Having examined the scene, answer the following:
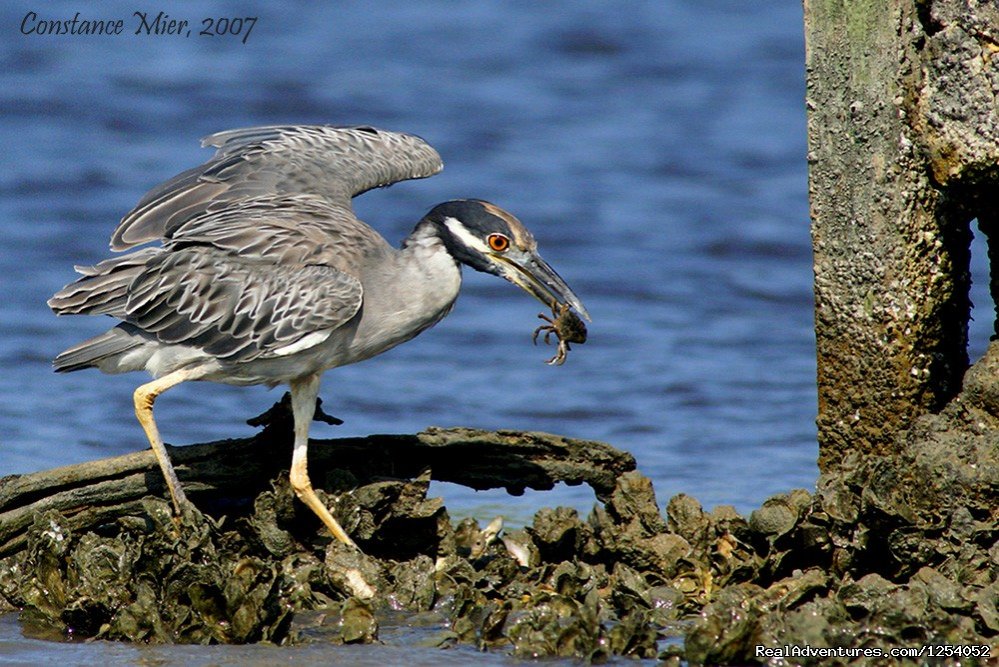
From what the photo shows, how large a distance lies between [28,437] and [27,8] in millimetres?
9301

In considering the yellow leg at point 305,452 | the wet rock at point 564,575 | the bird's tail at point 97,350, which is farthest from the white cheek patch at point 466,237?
the bird's tail at point 97,350

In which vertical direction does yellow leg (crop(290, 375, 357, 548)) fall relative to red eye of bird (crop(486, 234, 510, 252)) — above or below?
below

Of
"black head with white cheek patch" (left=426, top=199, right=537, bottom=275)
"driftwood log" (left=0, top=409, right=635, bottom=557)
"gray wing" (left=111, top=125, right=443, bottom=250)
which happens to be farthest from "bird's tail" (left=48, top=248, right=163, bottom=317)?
"black head with white cheek patch" (left=426, top=199, right=537, bottom=275)

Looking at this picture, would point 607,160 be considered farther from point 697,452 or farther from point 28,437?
point 28,437

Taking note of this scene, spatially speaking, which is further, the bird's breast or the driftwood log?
the bird's breast

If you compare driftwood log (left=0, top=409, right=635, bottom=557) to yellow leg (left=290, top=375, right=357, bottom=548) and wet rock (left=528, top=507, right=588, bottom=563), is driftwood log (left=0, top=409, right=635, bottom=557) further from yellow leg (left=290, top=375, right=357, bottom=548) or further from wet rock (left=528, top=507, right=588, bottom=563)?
wet rock (left=528, top=507, right=588, bottom=563)

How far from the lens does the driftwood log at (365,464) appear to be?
659 centimetres

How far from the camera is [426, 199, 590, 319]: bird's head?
684 cm

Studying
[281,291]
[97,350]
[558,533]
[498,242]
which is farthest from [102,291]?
[558,533]

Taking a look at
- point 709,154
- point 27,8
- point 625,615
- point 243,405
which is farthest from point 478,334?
point 27,8

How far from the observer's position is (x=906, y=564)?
18.6ft

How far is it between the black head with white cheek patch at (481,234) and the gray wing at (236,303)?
1.67 ft

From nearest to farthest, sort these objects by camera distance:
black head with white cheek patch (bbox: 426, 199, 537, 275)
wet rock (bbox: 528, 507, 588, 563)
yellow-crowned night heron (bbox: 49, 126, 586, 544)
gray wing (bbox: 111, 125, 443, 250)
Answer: wet rock (bbox: 528, 507, 588, 563) → yellow-crowned night heron (bbox: 49, 126, 586, 544) → black head with white cheek patch (bbox: 426, 199, 537, 275) → gray wing (bbox: 111, 125, 443, 250)

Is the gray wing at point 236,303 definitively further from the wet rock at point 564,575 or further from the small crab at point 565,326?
the small crab at point 565,326
